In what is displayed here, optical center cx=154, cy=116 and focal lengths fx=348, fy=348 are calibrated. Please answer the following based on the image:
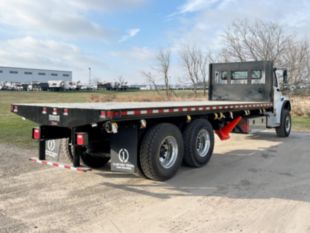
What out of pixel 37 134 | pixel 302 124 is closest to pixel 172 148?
pixel 37 134

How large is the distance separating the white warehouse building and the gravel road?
10760 centimetres

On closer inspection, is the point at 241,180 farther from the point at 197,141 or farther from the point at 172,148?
the point at 172,148

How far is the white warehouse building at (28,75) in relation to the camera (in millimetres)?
112375

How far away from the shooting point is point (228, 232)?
4078 mm

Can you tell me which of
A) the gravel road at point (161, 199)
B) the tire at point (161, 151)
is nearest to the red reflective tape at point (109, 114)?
the tire at point (161, 151)

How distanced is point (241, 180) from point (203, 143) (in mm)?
1329

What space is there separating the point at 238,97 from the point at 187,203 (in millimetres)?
7121

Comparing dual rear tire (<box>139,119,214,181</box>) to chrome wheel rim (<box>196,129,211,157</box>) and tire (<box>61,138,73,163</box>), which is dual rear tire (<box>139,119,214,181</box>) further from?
tire (<box>61,138,73,163</box>)

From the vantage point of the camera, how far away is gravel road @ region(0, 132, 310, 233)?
428 centimetres

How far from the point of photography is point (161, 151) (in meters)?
6.17

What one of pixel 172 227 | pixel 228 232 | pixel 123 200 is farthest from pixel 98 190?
pixel 228 232

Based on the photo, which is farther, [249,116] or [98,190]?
[249,116]

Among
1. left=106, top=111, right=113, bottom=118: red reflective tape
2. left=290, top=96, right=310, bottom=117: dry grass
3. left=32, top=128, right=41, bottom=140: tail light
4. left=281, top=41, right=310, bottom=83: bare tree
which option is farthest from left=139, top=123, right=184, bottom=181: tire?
left=281, top=41, right=310, bottom=83: bare tree

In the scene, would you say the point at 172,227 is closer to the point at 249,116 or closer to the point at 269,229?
the point at 269,229
